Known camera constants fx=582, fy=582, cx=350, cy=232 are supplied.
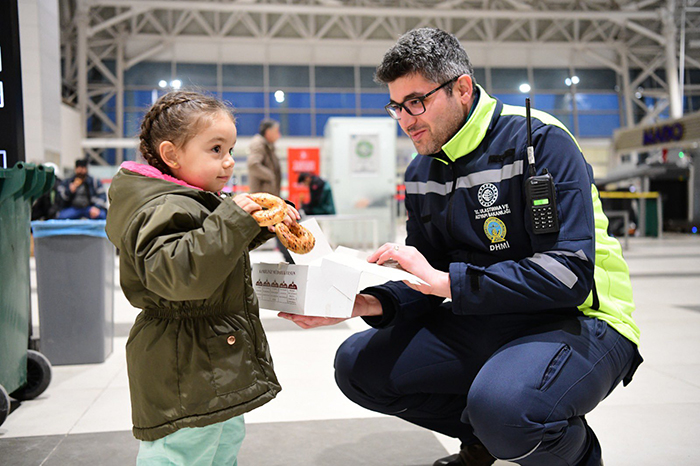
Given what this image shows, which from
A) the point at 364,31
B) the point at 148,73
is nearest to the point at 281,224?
the point at 148,73

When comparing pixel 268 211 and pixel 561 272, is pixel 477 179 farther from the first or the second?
pixel 268 211

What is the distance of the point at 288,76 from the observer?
19.5m

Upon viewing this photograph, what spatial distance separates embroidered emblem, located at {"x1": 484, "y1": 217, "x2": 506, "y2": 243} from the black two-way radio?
132mm

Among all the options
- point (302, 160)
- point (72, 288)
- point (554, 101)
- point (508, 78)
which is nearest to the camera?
point (72, 288)

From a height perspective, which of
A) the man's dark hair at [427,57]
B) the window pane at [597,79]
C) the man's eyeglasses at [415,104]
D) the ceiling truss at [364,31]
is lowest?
the man's eyeglasses at [415,104]

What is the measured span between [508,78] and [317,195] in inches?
571

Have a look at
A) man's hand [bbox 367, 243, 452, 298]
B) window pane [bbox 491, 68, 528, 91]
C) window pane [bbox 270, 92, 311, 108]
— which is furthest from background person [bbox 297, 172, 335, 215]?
window pane [bbox 491, 68, 528, 91]

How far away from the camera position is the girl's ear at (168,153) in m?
1.26

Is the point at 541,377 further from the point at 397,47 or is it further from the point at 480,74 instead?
the point at 480,74

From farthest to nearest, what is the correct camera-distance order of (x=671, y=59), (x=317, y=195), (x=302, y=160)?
(x=671, y=59), (x=302, y=160), (x=317, y=195)

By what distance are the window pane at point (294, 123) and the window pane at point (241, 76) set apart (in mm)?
1262

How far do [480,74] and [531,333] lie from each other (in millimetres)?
19957

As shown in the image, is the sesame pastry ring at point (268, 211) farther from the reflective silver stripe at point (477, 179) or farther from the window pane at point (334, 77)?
the window pane at point (334, 77)

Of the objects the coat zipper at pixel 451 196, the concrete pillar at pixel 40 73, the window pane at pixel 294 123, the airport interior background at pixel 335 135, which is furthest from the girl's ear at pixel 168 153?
the window pane at pixel 294 123
